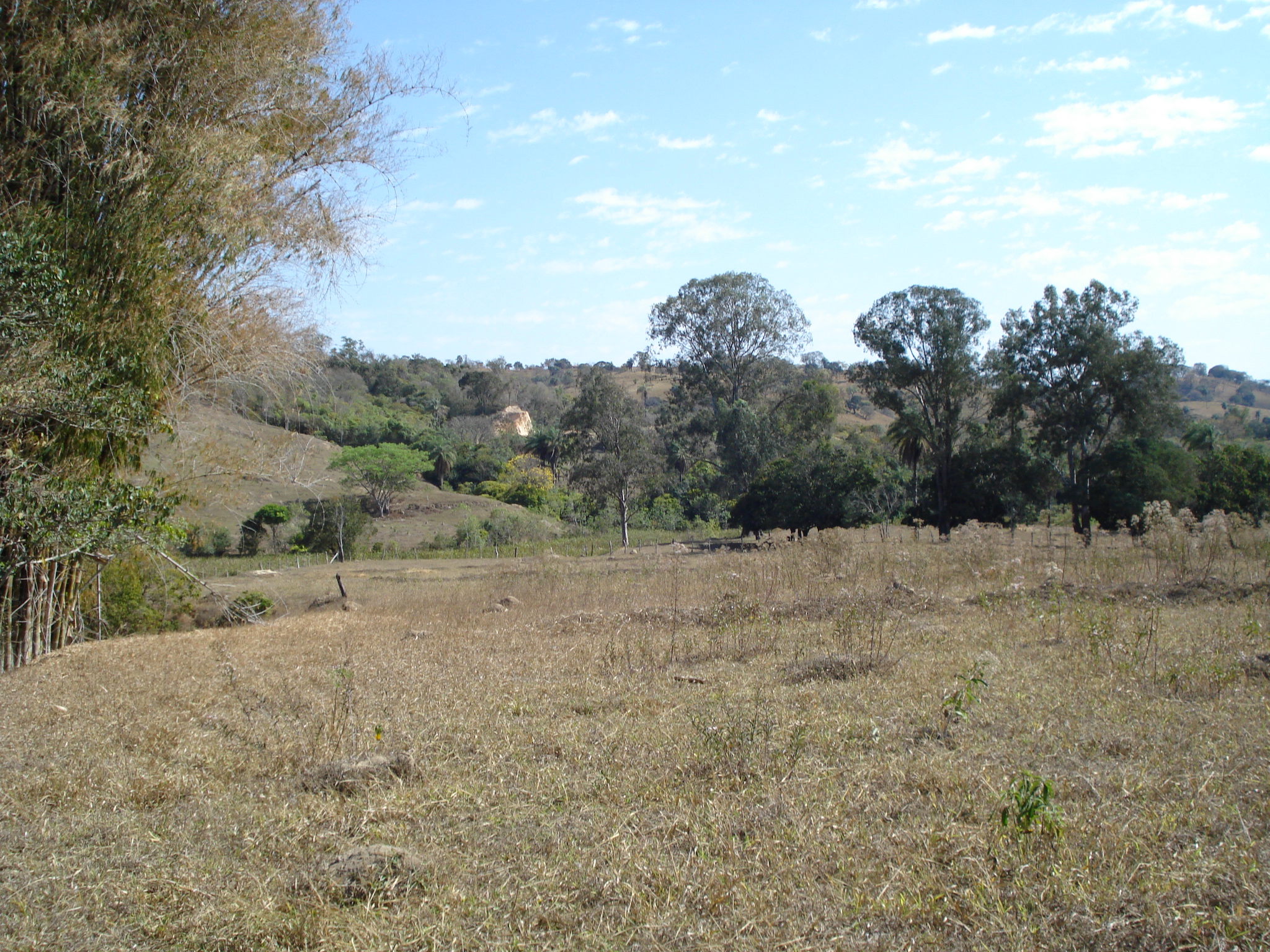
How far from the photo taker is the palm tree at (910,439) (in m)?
34.9

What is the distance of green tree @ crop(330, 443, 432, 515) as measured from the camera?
4544cm

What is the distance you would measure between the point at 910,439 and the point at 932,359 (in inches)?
142

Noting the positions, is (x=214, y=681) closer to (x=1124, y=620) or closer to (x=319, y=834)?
(x=319, y=834)

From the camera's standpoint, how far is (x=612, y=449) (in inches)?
1431

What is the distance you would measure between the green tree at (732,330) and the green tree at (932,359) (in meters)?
10.0

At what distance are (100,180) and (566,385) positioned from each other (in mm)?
102622

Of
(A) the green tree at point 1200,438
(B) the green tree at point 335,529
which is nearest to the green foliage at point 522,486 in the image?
(B) the green tree at point 335,529

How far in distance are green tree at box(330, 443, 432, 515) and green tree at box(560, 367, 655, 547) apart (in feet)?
45.0

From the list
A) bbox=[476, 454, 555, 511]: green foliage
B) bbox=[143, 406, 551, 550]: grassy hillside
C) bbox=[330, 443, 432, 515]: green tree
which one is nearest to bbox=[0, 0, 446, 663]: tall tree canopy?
bbox=[143, 406, 551, 550]: grassy hillside

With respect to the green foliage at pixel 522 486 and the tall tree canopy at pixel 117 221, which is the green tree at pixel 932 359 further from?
the tall tree canopy at pixel 117 221

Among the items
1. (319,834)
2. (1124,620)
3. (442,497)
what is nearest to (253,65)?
(319,834)

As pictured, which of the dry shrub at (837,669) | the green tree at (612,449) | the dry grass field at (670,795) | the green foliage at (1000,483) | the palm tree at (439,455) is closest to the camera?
the dry grass field at (670,795)

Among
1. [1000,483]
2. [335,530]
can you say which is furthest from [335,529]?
[1000,483]

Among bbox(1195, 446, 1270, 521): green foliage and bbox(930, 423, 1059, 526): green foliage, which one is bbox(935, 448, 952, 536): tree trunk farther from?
bbox(1195, 446, 1270, 521): green foliage
